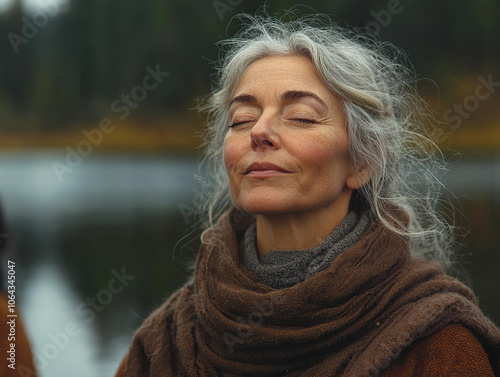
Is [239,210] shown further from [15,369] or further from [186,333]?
[15,369]

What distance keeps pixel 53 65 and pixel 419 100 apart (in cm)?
3159

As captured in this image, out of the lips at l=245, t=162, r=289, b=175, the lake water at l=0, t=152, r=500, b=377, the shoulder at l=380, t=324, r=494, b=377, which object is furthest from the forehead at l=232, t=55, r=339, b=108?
the shoulder at l=380, t=324, r=494, b=377

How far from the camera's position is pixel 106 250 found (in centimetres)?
1502

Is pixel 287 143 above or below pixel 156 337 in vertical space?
above

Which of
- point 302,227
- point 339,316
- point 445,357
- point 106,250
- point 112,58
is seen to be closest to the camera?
point 445,357

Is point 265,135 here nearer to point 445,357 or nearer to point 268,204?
point 268,204

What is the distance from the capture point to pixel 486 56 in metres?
28.2

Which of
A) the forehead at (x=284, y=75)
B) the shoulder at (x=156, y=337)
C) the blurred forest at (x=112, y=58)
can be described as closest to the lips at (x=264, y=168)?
the forehead at (x=284, y=75)

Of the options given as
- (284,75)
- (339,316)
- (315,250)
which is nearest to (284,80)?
(284,75)

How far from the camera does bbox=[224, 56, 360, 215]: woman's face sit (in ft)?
7.52

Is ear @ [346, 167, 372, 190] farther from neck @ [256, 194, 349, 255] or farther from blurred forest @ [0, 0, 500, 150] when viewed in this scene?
blurred forest @ [0, 0, 500, 150]

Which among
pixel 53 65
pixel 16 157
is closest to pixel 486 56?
pixel 53 65

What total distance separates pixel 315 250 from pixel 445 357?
0.53 m

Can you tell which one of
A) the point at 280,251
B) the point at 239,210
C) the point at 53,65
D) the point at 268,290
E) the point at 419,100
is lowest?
the point at 268,290
